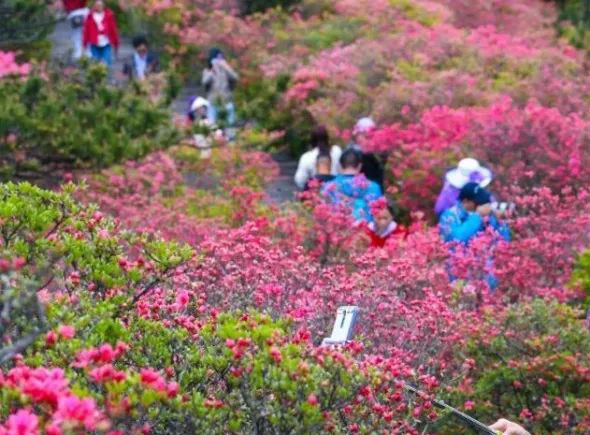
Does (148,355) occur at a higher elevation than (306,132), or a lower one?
higher

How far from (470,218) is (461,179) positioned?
96cm

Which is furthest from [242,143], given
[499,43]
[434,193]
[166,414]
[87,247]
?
[166,414]

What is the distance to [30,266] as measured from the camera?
545 centimetres

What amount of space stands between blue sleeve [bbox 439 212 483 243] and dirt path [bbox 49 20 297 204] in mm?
3544

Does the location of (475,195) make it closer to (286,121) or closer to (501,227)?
(501,227)

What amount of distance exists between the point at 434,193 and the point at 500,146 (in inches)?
36.7

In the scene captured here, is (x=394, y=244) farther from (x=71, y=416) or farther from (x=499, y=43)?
(x=499, y=43)

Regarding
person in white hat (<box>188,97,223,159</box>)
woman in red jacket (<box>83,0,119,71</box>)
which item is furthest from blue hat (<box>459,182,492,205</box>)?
woman in red jacket (<box>83,0,119,71</box>)

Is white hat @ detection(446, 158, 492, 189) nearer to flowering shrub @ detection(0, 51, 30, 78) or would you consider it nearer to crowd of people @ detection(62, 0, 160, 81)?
flowering shrub @ detection(0, 51, 30, 78)

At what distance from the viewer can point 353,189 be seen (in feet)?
36.0

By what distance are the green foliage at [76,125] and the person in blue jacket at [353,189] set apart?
1713 mm

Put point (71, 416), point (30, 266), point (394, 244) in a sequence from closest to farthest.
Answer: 1. point (71, 416)
2. point (30, 266)
3. point (394, 244)

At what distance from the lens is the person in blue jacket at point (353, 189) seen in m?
10.6

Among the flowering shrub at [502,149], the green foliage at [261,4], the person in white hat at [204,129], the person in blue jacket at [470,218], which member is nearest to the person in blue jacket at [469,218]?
the person in blue jacket at [470,218]
